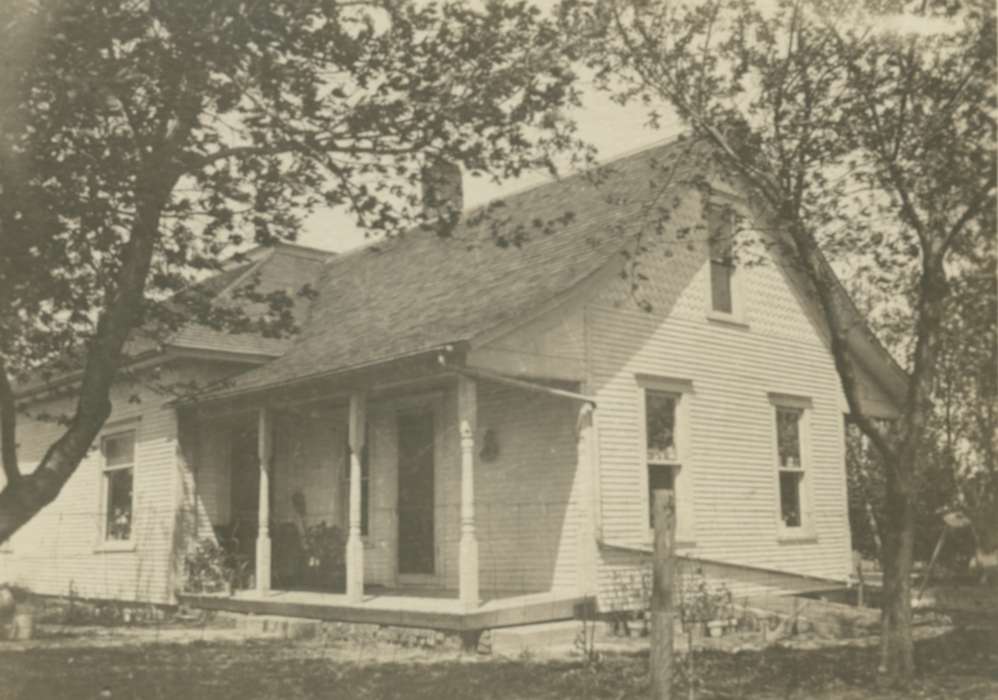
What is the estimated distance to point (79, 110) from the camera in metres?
6.56

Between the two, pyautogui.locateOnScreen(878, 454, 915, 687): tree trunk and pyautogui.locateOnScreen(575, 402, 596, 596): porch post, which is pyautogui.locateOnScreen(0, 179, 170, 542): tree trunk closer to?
pyautogui.locateOnScreen(575, 402, 596, 596): porch post

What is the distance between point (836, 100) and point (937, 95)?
0.80 m

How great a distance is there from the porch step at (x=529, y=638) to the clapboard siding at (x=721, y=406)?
4.74ft

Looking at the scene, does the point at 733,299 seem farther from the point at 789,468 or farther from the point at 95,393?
the point at 95,393

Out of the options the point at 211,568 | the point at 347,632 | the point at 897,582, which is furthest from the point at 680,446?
the point at 211,568

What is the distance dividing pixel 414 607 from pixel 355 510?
176 cm

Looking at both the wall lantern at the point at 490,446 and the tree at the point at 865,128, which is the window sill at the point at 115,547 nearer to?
the wall lantern at the point at 490,446

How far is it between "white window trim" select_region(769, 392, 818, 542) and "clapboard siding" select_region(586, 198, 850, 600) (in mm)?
46

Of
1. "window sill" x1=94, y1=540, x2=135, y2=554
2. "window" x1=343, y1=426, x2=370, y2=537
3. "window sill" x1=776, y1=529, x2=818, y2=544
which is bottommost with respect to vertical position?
"window sill" x1=94, y1=540, x2=135, y2=554

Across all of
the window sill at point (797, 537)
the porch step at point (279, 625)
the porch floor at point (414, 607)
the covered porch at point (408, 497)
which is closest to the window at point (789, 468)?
the window sill at point (797, 537)

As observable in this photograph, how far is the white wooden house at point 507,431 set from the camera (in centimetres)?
1262

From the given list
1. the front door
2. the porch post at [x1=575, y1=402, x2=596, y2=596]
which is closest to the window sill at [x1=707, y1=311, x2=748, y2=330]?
the porch post at [x1=575, y1=402, x2=596, y2=596]

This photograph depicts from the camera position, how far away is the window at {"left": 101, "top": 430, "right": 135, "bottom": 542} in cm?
1786

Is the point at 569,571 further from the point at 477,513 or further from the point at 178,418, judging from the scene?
the point at 178,418
